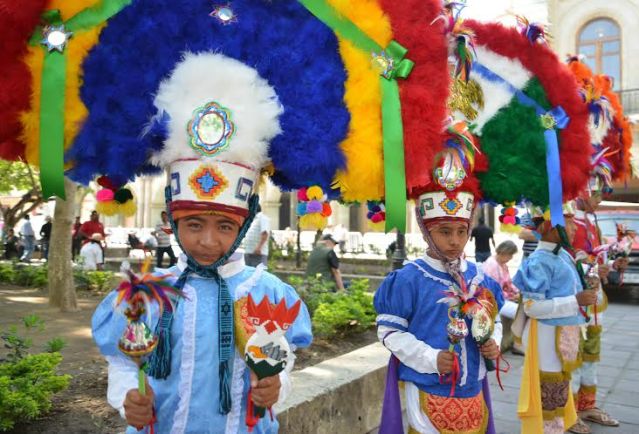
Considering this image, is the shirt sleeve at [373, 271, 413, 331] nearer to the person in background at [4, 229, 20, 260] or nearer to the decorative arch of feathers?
the decorative arch of feathers

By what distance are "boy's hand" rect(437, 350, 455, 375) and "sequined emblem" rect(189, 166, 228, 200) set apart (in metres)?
1.47

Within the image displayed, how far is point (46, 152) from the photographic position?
1.92m

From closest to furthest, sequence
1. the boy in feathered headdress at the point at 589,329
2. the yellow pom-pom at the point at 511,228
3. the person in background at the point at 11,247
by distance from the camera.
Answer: the yellow pom-pom at the point at 511,228 < the boy in feathered headdress at the point at 589,329 < the person in background at the point at 11,247

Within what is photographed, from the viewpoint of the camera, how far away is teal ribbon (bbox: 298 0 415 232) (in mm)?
2057

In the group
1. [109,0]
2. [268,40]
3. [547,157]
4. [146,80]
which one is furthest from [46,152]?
[547,157]

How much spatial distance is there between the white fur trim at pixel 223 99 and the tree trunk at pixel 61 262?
6159 millimetres

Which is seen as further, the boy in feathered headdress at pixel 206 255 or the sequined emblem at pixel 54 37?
the boy in feathered headdress at pixel 206 255

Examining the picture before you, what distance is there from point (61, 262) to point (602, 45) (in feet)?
72.6

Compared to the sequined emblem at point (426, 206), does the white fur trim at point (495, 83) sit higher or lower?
higher

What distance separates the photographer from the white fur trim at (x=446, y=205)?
3072mm

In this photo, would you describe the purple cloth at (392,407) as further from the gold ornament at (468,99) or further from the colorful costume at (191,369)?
the gold ornament at (468,99)

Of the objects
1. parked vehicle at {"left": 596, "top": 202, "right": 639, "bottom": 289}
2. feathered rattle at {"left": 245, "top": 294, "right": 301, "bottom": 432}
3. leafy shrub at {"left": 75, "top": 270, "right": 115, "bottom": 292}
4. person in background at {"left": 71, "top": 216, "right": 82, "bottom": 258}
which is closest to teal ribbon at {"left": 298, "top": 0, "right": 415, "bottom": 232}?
feathered rattle at {"left": 245, "top": 294, "right": 301, "bottom": 432}

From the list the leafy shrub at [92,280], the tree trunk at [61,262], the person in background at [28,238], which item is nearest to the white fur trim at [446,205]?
the tree trunk at [61,262]

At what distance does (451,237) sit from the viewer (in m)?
3.10
